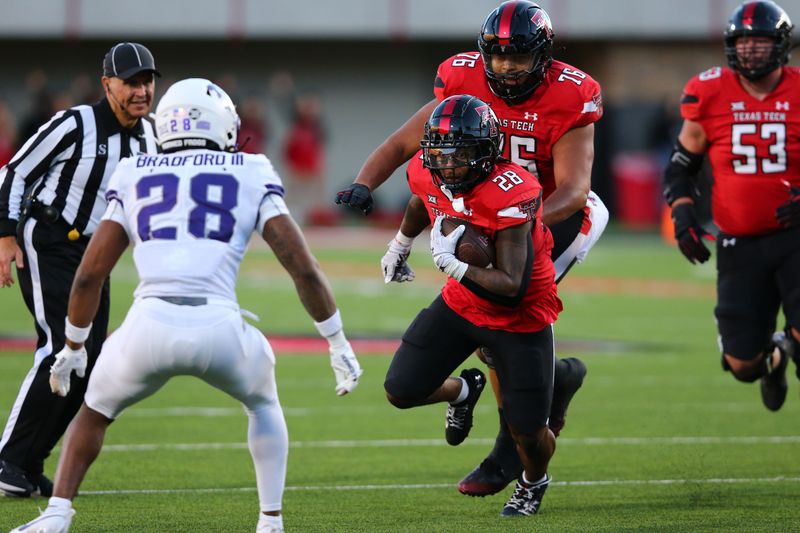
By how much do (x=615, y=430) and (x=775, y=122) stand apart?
7.08 ft

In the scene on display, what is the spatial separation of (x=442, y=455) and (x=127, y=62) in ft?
8.78

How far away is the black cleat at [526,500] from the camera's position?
5.87 meters

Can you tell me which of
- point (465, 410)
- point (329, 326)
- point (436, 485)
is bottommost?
point (436, 485)

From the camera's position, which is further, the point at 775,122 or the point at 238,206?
the point at 775,122

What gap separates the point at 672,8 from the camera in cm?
2586

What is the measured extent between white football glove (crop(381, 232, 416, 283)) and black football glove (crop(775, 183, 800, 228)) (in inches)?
75.6

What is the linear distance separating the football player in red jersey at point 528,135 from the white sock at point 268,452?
4.16 ft

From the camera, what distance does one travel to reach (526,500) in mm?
5891

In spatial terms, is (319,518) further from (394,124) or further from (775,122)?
(394,124)

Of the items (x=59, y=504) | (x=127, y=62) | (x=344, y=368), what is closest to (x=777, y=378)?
(x=344, y=368)

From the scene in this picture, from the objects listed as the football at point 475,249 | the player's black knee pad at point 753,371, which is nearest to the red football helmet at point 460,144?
the football at point 475,249

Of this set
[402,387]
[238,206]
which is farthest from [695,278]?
[238,206]

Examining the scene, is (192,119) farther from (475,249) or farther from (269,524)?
(269,524)

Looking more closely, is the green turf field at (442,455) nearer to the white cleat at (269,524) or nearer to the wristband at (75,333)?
the white cleat at (269,524)
